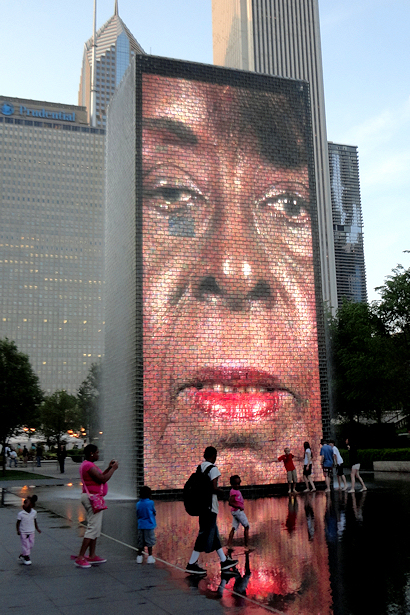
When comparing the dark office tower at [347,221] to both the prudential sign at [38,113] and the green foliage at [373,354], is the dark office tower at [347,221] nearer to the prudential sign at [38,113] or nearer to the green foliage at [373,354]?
the prudential sign at [38,113]

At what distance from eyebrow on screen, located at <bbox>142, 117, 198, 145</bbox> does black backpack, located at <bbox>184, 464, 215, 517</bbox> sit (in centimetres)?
1639

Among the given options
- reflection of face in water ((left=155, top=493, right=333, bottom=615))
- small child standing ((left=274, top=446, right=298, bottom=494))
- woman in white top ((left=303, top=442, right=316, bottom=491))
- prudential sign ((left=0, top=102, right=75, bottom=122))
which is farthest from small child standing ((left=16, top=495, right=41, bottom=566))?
prudential sign ((left=0, top=102, right=75, bottom=122))

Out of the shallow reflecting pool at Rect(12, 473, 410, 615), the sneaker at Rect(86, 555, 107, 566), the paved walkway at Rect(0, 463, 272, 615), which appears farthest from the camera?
the sneaker at Rect(86, 555, 107, 566)

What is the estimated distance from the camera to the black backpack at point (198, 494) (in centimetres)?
877

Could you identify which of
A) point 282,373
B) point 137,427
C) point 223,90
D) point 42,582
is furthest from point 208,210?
point 42,582

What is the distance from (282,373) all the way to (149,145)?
951 centimetres

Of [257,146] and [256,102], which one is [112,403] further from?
[256,102]

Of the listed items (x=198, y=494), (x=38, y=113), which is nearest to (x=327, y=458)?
(x=198, y=494)

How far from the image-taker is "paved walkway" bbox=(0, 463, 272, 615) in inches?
274

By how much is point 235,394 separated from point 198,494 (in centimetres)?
1304

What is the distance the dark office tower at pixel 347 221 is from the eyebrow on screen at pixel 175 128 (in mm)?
141906

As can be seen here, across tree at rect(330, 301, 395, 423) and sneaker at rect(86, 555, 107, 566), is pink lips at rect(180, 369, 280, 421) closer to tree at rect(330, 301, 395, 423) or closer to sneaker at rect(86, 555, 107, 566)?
sneaker at rect(86, 555, 107, 566)

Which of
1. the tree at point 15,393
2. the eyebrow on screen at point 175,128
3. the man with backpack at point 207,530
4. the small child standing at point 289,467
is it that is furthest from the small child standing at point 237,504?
the tree at point 15,393

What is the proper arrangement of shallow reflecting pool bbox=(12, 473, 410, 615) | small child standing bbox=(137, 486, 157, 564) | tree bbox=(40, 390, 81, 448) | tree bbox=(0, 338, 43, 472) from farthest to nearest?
1. tree bbox=(40, 390, 81, 448)
2. tree bbox=(0, 338, 43, 472)
3. small child standing bbox=(137, 486, 157, 564)
4. shallow reflecting pool bbox=(12, 473, 410, 615)
